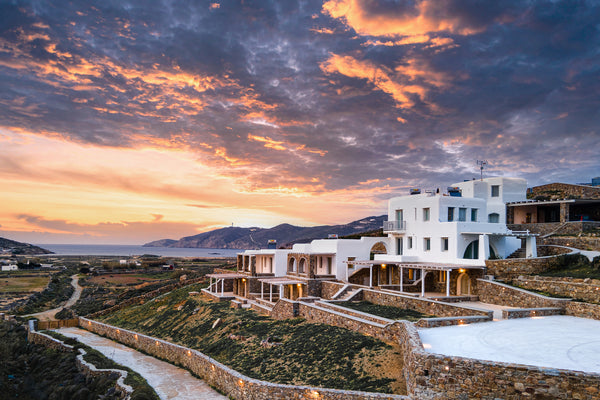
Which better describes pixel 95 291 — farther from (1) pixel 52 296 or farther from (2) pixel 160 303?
(2) pixel 160 303

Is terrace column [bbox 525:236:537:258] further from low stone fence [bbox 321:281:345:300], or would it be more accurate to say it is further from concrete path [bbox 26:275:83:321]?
concrete path [bbox 26:275:83:321]

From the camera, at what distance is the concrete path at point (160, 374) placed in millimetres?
19716

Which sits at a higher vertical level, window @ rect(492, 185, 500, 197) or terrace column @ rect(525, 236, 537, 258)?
window @ rect(492, 185, 500, 197)

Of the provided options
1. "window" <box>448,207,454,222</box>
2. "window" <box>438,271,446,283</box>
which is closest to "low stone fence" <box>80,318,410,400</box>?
"window" <box>438,271,446,283</box>

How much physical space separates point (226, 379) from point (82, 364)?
38.1 feet

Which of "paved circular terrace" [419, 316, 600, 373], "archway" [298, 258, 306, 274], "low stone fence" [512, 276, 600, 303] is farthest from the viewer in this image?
"archway" [298, 258, 306, 274]

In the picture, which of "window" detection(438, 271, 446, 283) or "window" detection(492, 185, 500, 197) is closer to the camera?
"window" detection(438, 271, 446, 283)

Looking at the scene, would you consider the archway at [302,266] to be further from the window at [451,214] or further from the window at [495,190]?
the window at [495,190]

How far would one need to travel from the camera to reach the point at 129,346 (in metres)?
31.9

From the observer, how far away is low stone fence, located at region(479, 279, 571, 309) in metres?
20.0

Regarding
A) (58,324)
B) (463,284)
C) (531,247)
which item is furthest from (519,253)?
(58,324)

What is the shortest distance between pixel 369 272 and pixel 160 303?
2144 centimetres

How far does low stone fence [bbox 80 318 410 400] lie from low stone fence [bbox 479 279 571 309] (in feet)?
37.7

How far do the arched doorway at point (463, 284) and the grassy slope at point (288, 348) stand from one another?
1126 centimetres
